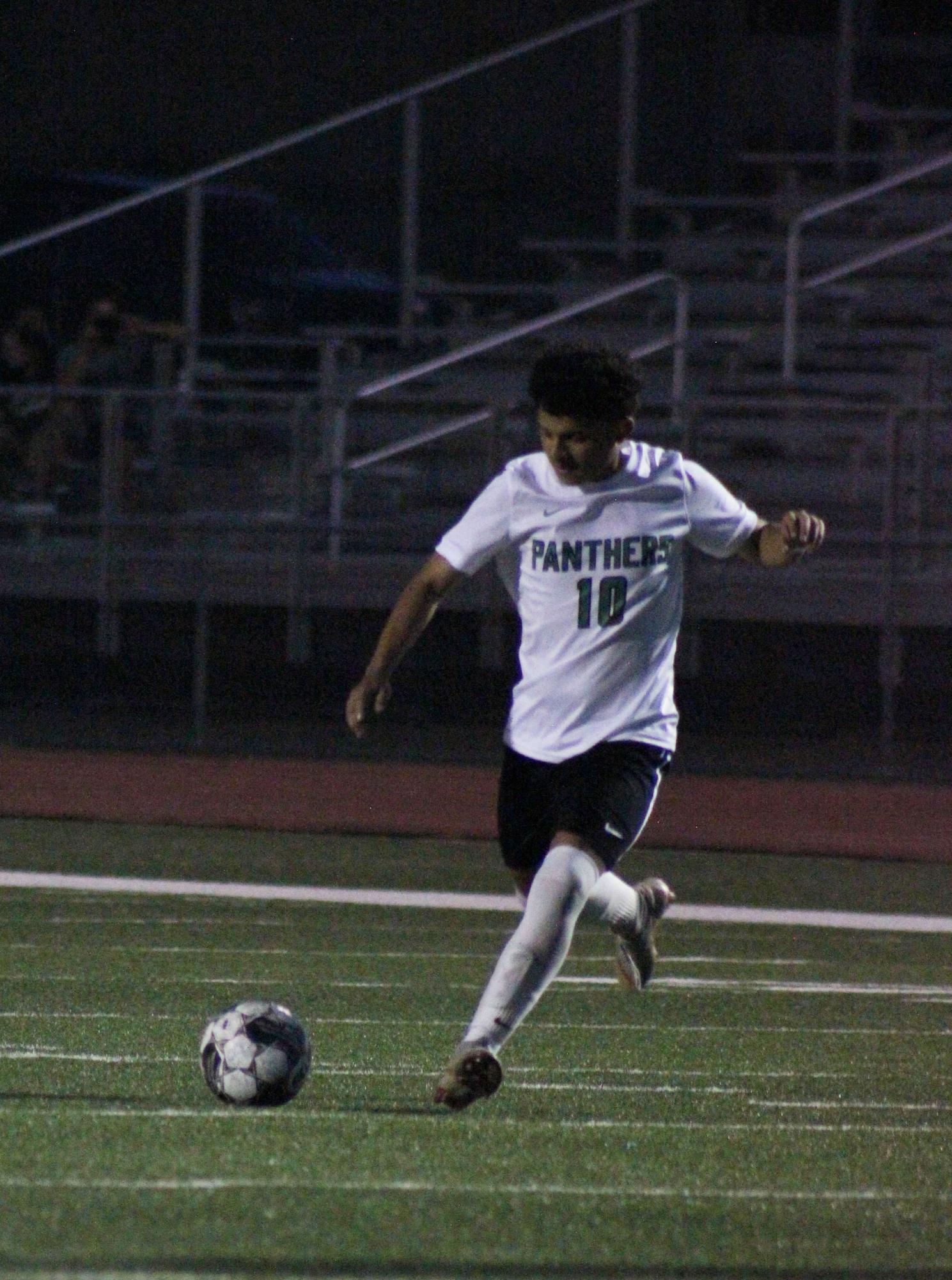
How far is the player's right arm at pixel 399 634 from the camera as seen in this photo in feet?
23.7

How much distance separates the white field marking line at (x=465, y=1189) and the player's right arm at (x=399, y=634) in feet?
5.08

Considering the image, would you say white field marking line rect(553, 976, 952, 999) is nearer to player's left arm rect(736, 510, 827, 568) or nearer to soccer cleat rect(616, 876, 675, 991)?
soccer cleat rect(616, 876, 675, 991)

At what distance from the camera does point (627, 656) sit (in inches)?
289

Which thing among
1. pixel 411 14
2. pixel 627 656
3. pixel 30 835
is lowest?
pixel 30 835

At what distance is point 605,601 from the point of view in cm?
732

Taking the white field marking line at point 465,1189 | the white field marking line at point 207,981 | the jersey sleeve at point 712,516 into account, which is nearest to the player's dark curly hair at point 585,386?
the jersey sleeve at point 712,516

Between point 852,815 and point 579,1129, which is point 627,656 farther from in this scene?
point 852,815

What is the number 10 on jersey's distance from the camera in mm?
7316

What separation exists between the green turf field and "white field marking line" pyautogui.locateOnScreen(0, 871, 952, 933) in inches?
9.3

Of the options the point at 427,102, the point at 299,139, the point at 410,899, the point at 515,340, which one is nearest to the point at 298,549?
the point at 515,340

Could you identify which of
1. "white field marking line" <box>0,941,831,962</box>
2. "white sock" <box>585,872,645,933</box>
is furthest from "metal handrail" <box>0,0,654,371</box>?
"white sock" <box>585,872,645,933</box>

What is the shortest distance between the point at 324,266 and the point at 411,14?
185 inches

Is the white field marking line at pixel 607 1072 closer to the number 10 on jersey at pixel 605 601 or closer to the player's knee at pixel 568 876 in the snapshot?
the player's knee at pixel 568 876

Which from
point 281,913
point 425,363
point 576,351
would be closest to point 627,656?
point 576,351
